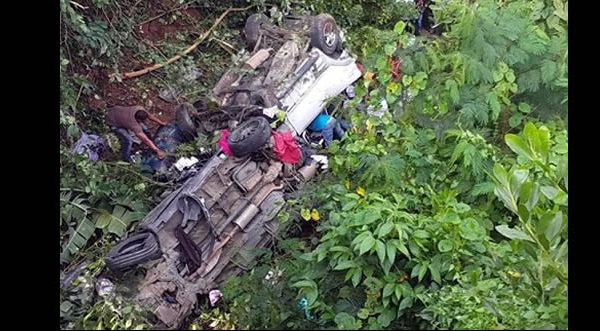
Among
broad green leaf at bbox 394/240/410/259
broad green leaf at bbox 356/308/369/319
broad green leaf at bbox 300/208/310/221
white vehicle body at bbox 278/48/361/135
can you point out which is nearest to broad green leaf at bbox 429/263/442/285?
broad green leaf at bbox 394/240/410/259

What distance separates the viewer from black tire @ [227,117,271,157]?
14.2 ft

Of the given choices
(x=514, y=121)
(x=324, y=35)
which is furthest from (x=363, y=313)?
(x=324, y=35)

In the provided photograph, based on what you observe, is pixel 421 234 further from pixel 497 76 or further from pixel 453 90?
pixel 497 76

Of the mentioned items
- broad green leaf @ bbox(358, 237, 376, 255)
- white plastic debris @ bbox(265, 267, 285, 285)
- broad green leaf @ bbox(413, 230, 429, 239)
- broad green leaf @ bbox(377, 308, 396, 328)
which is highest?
broad green leaf @ bbox(358, 237, 376, 255)

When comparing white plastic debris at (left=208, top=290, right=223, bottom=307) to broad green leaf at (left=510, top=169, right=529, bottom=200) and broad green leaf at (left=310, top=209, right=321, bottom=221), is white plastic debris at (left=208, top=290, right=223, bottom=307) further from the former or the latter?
broad green leaf at (left=510, top=169, right=529, bottom=200)

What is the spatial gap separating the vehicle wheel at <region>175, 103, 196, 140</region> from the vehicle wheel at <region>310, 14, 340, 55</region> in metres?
1.20

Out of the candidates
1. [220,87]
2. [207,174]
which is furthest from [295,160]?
[220,87]

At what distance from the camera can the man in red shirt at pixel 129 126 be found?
4.92m

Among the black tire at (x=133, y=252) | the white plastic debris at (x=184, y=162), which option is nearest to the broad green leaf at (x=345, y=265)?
the black tire at (x=133, y=252)

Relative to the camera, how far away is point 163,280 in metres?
3.82

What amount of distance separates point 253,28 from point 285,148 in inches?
73.0
